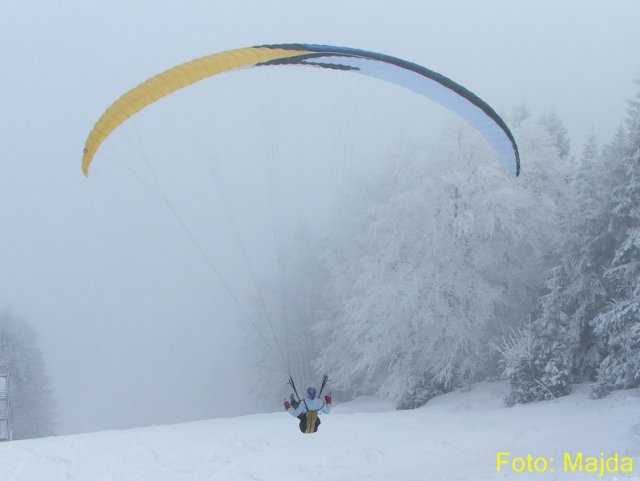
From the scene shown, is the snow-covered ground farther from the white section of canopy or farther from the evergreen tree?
the evergreen tree

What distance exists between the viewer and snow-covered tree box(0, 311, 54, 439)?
30484 mm

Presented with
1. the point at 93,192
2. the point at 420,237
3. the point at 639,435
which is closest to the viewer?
the point at 639,435

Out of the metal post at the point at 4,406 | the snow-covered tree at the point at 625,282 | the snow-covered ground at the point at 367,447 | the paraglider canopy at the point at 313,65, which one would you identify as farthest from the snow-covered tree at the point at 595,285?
the metal post at the point at 4,406

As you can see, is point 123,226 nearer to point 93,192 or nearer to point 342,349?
point 93,192

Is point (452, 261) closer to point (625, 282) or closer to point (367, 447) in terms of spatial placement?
point (625, 282)

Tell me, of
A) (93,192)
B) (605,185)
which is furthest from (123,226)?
(605,185)

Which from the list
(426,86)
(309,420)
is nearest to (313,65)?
(426,86)

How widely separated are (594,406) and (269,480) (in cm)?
800

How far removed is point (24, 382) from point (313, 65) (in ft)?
91.6

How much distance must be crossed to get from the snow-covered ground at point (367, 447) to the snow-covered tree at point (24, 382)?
16456mm

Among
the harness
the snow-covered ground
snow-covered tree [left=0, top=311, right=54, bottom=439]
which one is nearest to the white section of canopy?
the harness

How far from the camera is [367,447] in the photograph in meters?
13.1

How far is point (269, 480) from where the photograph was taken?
1084cm

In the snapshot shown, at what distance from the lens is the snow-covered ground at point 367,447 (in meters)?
10.5
